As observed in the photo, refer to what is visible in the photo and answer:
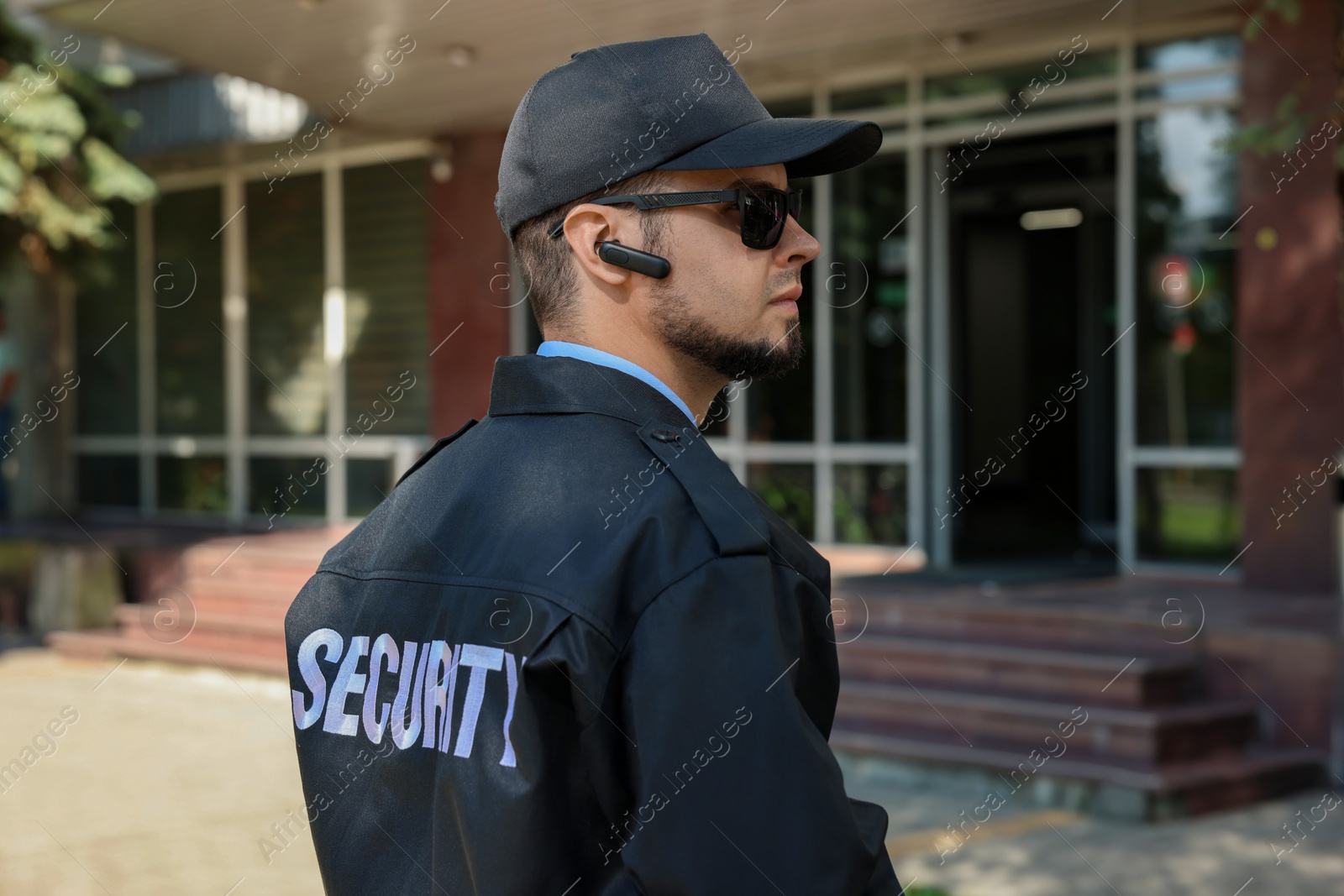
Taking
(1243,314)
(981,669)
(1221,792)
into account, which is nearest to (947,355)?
(1243,314)

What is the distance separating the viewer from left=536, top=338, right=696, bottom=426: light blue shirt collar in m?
1.41

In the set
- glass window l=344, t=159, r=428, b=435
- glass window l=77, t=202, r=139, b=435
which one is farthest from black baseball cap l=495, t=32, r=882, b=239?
glass window l=77, t=202, r=139, b=435

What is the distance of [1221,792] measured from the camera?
612 centimetres

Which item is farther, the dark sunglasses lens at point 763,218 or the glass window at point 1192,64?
the glass window at point 1192,64

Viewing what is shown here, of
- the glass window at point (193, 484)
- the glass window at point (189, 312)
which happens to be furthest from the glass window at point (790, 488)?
the glass window at point (189, 312)

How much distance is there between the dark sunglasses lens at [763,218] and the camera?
1.44 m

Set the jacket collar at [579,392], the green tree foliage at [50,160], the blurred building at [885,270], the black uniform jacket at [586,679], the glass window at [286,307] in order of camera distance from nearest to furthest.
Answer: the black uniform jacket at [586,679] < the jacket collar at [579,392] < the blurred building at [885,270] < the green tree foliage at [50,160] < the glass window at [286,307]

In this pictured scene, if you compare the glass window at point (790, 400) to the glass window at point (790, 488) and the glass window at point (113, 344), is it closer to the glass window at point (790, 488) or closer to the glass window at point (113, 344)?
the glass window at point (790, 488)

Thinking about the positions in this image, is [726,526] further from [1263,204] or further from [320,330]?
[320,330]

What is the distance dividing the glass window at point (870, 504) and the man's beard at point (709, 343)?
355 inches

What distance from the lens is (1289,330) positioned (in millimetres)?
8062

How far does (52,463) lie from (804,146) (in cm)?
1623

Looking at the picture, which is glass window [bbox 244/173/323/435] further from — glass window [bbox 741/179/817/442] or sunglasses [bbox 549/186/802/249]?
sunglasses [bbox 549/186/802/249]

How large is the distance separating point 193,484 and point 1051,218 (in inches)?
384
